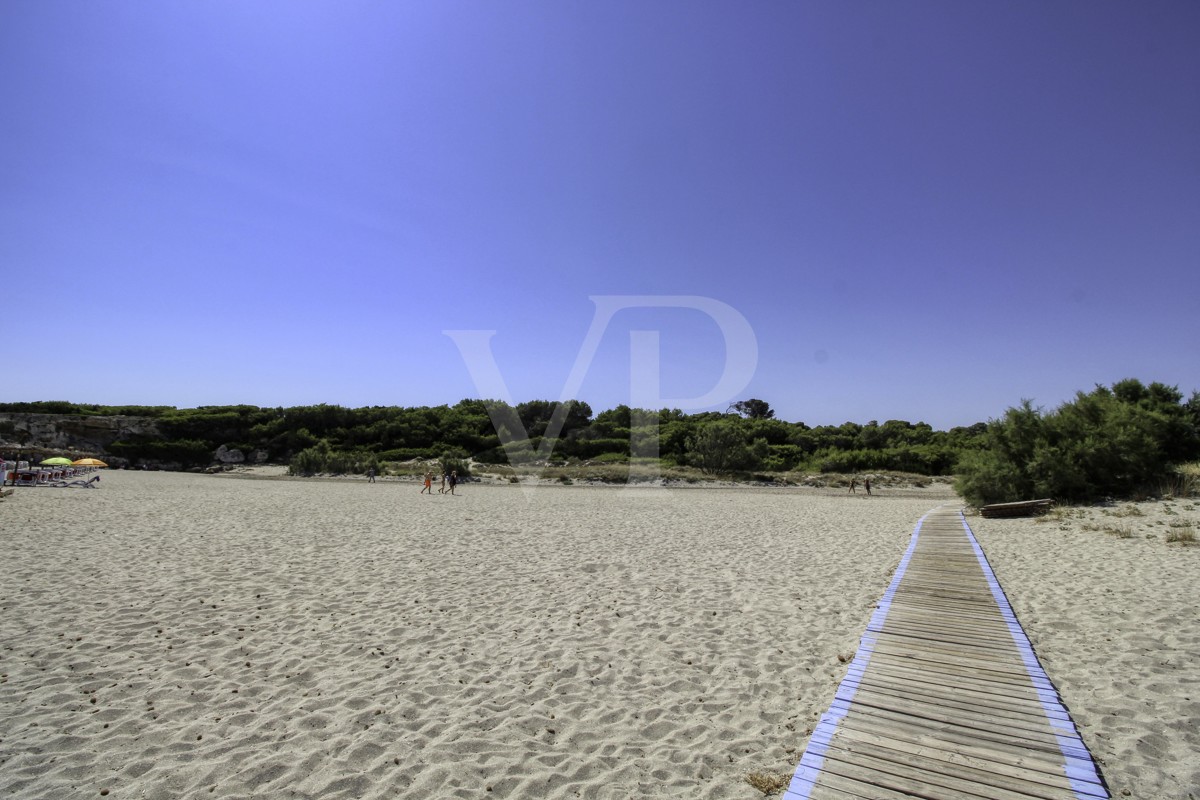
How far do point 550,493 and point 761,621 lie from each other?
1928 cm

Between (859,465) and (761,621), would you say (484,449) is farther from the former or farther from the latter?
(761,621)

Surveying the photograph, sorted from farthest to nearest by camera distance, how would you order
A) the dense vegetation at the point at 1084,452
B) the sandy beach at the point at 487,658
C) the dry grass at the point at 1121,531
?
the dense vegetation at the point at 1084,452 < the dry grass at the point at 1121,531 < the sandy beach at the point at 487,658

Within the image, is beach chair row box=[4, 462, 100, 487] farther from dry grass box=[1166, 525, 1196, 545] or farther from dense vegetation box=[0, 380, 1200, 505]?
dry grass box=[1166, 525, 1196, 545]

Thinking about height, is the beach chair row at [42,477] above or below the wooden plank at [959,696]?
above

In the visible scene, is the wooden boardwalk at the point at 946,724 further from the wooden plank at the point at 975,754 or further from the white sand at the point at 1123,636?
the white sand at the point at 1123,636

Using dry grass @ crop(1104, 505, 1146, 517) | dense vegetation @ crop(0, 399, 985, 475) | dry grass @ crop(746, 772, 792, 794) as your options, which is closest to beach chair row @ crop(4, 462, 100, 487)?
dense vegetation @ crop(0, 399, 985, 475)

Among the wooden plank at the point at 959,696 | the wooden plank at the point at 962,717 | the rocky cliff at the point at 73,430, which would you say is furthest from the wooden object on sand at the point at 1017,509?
the rocky cliff at the point at 73,430

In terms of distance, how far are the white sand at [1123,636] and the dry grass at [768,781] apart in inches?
74.0

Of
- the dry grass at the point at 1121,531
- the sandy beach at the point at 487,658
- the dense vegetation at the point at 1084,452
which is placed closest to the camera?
the sandy beach at the point at 487,658

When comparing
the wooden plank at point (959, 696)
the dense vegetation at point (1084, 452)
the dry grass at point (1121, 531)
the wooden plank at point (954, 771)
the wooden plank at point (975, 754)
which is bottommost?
the wooden plank at point (954, 771)

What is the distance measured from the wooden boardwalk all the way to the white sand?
223 millimetres

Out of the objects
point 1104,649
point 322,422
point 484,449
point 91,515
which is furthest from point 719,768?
point 322,422

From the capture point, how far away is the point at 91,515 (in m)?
14.1

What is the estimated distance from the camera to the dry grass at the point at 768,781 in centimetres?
338
